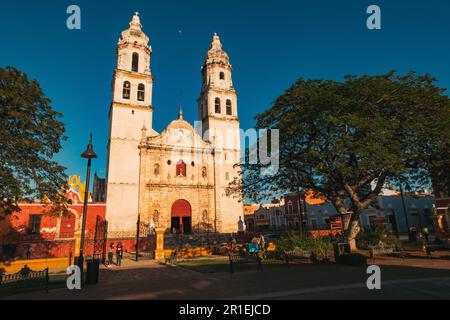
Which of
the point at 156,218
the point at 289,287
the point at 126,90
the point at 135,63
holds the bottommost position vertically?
the point at 289,287

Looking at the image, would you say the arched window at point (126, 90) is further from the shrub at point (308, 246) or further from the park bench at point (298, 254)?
the park bench at point (298, 254)

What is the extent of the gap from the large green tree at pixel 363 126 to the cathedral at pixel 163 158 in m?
16.0

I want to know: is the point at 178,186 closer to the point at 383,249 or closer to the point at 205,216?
the point at 205,216

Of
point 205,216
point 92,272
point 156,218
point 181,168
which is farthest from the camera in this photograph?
point 181,168

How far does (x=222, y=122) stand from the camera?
117ft

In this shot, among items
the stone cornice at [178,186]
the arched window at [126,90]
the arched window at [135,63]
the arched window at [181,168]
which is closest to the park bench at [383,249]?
the stone cornice at [178,186]

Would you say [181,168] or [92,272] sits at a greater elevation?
[181,168]

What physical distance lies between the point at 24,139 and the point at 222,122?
24.8m

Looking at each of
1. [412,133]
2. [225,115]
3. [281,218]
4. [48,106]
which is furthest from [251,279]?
[281,218]

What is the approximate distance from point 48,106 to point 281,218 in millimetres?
40217

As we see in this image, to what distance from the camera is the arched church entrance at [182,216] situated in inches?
1219

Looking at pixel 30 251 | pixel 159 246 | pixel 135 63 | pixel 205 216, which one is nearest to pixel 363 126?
pixel 159 246

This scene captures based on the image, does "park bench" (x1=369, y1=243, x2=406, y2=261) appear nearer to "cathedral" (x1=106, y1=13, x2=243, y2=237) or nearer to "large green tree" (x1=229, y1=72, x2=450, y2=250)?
"large green tree" (x1=229, y1=72, x2=450, y2=250)

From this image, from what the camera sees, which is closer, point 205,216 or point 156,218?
point 156,218
